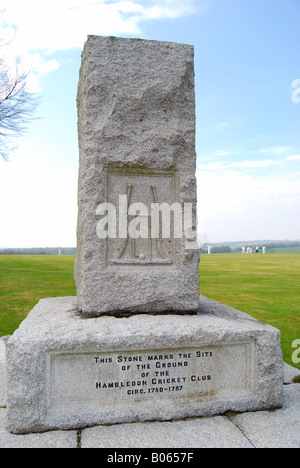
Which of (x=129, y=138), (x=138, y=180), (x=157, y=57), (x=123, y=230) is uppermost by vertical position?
(x=157, y=57)

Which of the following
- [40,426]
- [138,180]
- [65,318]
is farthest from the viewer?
[138,180]

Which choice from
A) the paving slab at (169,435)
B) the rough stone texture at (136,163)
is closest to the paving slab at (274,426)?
the paving slab at (169,435)

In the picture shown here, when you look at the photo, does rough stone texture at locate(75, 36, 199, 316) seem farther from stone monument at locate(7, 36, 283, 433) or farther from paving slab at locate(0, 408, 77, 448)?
paving slab at locate(0, 408, 77, 448)

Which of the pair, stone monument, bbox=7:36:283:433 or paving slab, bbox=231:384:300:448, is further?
stone monument, bbox=7:36:283:433

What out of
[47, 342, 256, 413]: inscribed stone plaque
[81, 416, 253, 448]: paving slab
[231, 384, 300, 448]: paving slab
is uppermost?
[47, 342, 256, 413]: inscribed stone plaque

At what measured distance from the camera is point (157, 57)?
3404 millimetres

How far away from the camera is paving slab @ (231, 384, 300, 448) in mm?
2541

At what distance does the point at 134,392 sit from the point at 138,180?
71.1 inches

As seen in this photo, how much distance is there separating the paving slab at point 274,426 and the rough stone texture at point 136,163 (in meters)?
1.00

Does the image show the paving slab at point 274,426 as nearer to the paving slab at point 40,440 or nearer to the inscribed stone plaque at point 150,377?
the inscribed stone plaque at point 150,377

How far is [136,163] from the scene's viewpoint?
3344 millimetres

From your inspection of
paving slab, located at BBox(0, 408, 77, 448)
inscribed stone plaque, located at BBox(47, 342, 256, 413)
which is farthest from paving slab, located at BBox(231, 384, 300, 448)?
paving slab, located at BBox(0, 408, 77, 448)
